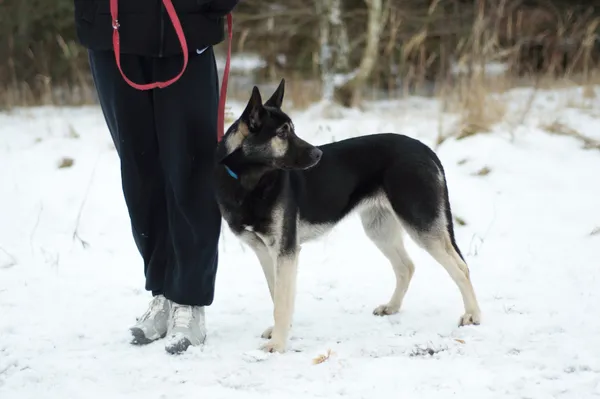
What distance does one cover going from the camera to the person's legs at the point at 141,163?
111 inches

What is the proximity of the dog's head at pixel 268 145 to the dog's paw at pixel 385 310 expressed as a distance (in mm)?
957

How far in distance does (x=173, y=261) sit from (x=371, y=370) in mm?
1075

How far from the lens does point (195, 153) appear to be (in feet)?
9.73

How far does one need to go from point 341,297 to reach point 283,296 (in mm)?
821

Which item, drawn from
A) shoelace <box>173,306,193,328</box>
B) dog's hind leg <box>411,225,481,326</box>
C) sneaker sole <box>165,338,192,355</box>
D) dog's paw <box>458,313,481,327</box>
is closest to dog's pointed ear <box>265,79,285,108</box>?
dog's hind leg <box>411,225,481,326</box>

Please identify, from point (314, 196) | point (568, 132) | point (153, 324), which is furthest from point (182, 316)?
point (568, 132)

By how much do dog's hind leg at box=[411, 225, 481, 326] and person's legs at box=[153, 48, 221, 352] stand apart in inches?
38.8

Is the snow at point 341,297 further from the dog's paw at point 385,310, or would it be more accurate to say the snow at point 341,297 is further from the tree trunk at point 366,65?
the tree trunk at point 366,65

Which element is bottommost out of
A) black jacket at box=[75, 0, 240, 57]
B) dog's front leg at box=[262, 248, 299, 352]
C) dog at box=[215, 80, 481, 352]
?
dog's front leg at box=[262, 248, 299, 352]

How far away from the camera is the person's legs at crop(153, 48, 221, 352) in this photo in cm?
284

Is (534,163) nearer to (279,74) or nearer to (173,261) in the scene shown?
(173,261)

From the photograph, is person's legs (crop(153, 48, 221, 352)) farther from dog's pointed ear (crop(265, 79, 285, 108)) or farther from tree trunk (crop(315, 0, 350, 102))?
tree trunk (crop(315, 0, 350, 102))

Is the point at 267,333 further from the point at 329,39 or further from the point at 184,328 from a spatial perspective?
the point at 329,39

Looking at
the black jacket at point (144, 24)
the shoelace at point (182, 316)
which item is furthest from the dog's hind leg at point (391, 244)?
the black jacket at point (144, 24)
